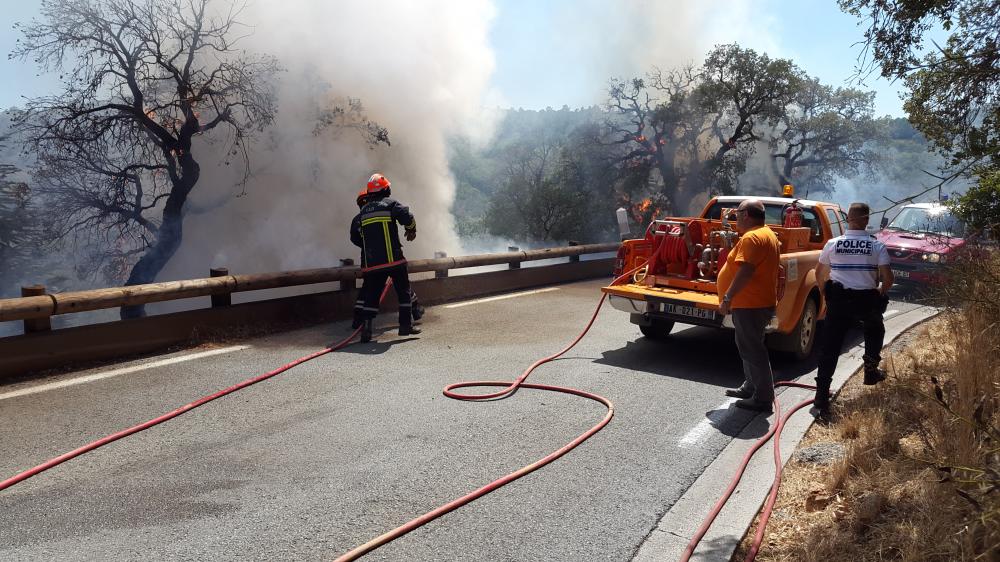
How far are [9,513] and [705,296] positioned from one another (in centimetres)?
585

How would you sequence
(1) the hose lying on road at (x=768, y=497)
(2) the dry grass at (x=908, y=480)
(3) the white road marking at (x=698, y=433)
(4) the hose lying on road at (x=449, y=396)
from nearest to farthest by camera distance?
1. (2) the dry grass at (x=908, y=480)
2. (1) the hose lying on road at (x=768, y=497)
3. (4) the hose lying on road at (x=449, y=396)
4. (3) the white road marking at (x=698, y=433)

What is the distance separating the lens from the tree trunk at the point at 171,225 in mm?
17938

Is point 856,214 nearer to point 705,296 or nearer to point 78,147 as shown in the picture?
point 705,296

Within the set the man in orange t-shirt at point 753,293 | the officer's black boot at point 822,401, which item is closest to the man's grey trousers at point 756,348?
the man in orange t-shirt at point 753,293

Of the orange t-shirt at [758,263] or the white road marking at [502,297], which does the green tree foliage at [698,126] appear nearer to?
the white road marking at [502,297]

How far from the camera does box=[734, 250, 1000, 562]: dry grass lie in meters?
2.75

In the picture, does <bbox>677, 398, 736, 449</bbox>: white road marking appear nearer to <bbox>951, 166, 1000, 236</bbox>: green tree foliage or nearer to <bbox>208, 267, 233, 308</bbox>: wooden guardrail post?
<bbox>951, 166, 1000, 236</bbox>: green tree foliage

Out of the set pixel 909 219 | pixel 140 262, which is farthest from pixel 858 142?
pixel 140 262

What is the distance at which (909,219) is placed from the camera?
605 inches

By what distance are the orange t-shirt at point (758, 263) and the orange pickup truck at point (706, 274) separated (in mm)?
1166

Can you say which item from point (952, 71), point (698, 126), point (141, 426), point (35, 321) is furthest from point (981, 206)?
point (698, 126)

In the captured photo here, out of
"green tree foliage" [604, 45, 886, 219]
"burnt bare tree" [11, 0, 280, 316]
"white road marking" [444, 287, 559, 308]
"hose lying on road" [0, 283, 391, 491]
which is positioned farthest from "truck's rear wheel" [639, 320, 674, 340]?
"green tree foliage" [604, 45, 886, 219]

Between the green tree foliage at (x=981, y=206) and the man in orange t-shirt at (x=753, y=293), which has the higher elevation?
the green tree foliage at (x=981, y=206)

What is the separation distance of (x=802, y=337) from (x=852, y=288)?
178 centimetres
